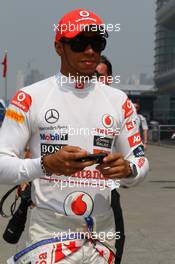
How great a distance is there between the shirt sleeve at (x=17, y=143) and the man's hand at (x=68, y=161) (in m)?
0.13

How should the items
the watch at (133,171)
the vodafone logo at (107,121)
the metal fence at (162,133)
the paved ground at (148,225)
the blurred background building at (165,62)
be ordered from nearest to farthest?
the watch at (133,171)
the vodafone logo at (107,121)
the paved ground at (148,225)
the metal fence at (162,133)
the blurred background building at (165,62)

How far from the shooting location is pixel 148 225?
7047 mm

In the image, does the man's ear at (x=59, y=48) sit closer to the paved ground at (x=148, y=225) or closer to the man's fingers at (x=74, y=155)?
the man's fingers at (x=74, y=155)

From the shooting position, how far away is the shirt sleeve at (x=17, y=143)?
224 cm

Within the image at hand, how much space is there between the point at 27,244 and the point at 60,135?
1.61 feet

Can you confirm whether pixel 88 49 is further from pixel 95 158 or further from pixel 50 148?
pixel 95 158

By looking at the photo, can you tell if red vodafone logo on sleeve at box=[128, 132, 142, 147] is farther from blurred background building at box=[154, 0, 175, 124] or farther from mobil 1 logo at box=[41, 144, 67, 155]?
blurred background building at box=[154, 0, 175, 124]

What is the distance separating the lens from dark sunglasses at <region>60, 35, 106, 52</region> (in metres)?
2.39

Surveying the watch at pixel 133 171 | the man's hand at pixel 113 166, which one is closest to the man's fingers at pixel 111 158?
the man's hand at pixel 113 166

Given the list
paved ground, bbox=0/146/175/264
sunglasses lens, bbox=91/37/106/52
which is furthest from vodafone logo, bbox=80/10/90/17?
paved ground, bbox=0/146/175/264

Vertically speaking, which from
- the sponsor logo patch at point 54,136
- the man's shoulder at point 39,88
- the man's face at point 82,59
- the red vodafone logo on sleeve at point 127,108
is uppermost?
the man's face at point 82,59

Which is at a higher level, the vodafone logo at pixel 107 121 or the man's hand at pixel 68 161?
the vodafone logo at pixel 107 121

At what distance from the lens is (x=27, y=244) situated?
97.7 inches

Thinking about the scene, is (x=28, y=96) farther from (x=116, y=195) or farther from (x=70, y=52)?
(x=116, y=195)
